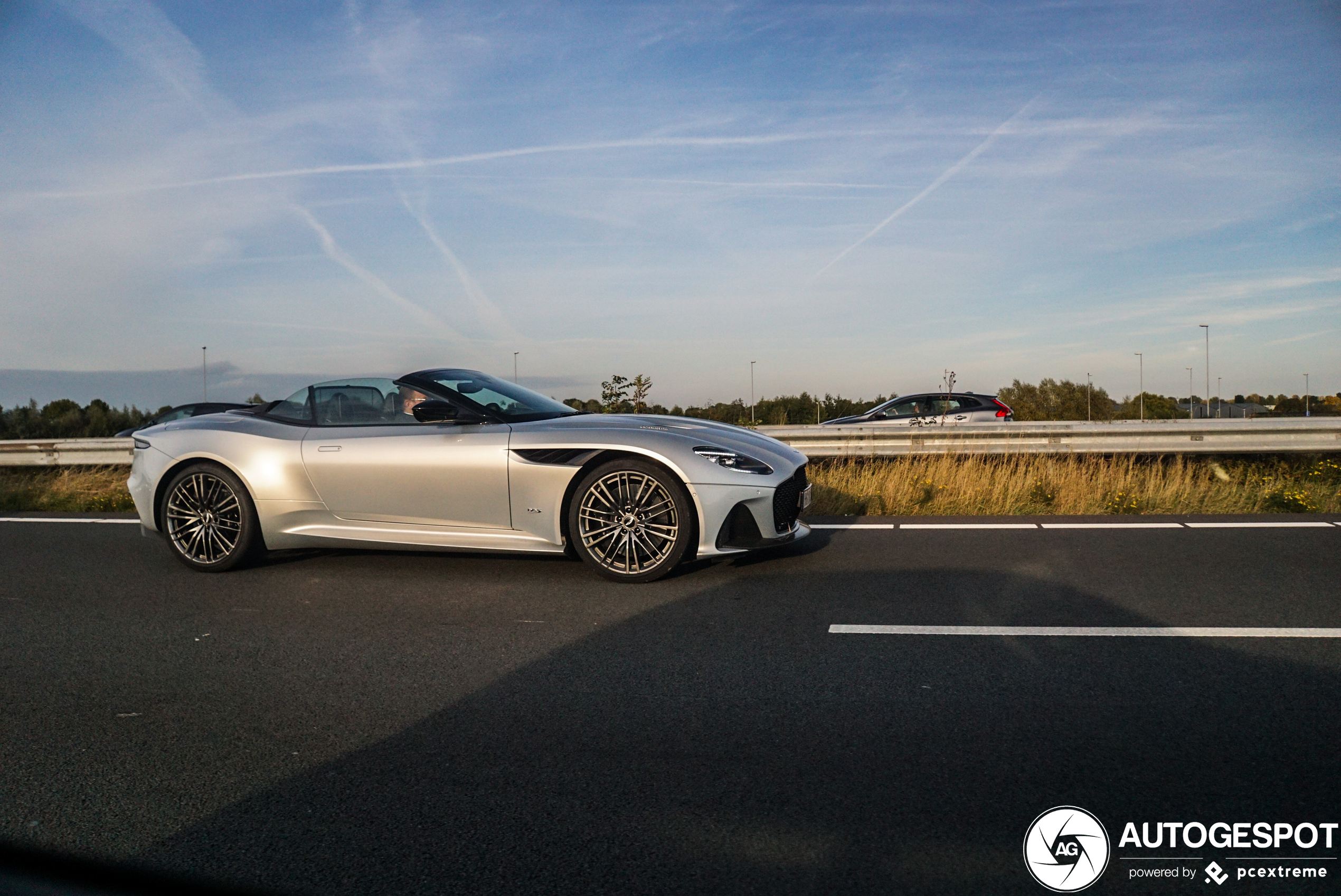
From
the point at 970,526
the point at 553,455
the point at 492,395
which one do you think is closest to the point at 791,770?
the point at 553,455

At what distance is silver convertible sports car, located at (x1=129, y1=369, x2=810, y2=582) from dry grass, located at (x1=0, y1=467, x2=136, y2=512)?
477 centimetres

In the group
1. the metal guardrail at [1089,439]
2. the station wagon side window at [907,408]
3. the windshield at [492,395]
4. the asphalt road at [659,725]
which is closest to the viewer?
the asphalt road at [659,725]

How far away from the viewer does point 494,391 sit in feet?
23.0

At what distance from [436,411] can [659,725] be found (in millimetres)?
3316

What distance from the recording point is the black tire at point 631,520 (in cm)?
599

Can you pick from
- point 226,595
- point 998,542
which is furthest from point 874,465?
point 226,595

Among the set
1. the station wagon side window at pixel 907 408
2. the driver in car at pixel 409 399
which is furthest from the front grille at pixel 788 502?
the station wagon side window at pixel 907 408

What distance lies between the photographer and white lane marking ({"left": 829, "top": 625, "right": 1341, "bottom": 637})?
4578mm

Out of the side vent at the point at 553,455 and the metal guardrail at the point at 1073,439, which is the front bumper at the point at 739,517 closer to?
the side vent at the point at 553,455

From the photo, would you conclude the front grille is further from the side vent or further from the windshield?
the windshield

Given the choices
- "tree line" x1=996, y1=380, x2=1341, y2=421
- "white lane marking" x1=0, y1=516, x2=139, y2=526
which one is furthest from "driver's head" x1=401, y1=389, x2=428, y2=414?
"tree line" x1=996, y1=380, x2=1341, y2=421

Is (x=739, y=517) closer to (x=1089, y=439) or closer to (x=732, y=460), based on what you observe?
(x=732, y=460)

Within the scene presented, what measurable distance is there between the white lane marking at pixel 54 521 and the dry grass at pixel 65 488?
742 millimetres

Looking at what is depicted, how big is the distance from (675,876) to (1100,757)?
1567 millimetres
